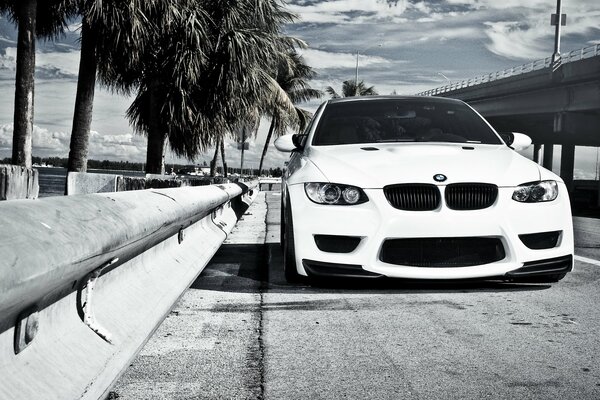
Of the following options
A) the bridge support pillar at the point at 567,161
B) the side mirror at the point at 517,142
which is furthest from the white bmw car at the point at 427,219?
the bridge support pillar at the point at 567,161

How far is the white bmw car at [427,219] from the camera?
4.81 metres

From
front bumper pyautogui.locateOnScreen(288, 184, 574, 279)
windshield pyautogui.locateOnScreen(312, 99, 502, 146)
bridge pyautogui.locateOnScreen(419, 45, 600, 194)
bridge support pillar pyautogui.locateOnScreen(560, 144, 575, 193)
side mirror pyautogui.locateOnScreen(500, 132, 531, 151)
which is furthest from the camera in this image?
bridge support pillar pyautogui.locateOnScreen(560, 144, 575, 193)

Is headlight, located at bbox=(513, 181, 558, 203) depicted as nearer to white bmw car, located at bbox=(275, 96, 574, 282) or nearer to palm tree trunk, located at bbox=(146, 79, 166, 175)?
white bmw car, located at bbox=(275, 96, 574, 282)

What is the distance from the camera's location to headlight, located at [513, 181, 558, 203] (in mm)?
5008

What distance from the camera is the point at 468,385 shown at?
9.82 feet

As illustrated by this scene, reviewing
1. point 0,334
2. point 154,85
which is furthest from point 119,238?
point 154,85

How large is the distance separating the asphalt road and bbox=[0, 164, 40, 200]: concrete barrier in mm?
921

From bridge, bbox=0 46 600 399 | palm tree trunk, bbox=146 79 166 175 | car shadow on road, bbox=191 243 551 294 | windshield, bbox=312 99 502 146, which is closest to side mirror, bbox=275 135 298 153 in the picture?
windshield, bbox=312 99 502 146

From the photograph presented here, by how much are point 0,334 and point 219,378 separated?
1291 mm

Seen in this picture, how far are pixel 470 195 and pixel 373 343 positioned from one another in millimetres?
1628

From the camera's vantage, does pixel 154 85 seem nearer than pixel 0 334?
No

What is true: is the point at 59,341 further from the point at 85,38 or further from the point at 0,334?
the point at 85,38

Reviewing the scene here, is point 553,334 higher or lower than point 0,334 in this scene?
lower

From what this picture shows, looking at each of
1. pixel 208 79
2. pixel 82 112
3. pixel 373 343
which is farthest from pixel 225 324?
pixel 208 79
